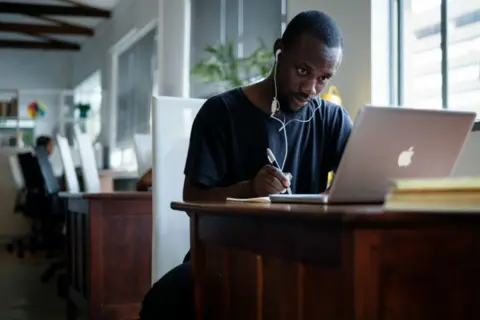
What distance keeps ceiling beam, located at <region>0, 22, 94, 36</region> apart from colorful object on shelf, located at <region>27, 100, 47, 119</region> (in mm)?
1147

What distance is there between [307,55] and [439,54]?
1122mm

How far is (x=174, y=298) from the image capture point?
159cm

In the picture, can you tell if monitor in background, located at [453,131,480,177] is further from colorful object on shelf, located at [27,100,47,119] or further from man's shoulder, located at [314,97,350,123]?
colorful object on shelf, located at [27,100,47,119]

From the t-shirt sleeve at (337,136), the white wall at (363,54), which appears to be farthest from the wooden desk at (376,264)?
the white wall at (363,54)

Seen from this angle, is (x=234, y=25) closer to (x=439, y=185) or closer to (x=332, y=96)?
(x=332, y=96)

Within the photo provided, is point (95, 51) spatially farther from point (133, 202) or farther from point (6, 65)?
point (133, 202)

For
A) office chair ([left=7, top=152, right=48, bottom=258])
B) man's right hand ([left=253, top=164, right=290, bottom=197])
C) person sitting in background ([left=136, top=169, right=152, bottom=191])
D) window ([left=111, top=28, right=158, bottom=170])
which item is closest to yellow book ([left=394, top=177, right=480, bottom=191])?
man's right hand ([left=253, top=164, right=290, bottom=197])

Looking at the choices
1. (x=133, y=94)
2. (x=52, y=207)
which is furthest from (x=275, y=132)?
(x=133, y=94)

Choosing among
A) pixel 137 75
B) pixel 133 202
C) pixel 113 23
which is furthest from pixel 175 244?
pixel 113 23

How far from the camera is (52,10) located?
342 inches

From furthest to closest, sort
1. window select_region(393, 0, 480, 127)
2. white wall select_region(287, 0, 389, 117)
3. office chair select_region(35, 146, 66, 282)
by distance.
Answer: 1. office chair select_region(35, 146, 66, 282)
2. white wall select_region(287, 0, 389, 117)
3. window select_region(393, 0, 480, 127)

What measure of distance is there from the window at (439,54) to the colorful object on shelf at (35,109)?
838 cm

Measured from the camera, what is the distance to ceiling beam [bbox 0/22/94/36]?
32.3 feet

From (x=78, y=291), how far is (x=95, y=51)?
6989 mm
